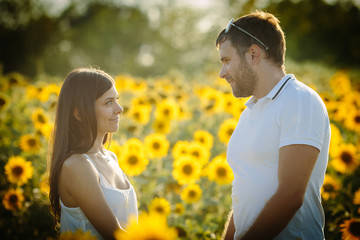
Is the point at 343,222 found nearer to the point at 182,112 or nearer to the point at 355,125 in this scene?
the point at 355,125

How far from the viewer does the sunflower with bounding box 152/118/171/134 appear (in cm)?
534

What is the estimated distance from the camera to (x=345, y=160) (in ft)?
14.1

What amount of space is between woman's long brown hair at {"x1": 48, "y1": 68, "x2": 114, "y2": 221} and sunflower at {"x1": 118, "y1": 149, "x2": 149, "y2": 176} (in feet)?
5.47

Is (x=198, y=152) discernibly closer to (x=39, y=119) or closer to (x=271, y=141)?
(x=271, y=141)

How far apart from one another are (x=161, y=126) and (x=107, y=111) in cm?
303

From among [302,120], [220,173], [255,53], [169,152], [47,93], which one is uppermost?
[255,53]

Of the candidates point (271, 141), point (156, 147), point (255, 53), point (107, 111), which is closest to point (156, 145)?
point (156, 147)

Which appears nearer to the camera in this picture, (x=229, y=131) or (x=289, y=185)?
(x=289, y=185)

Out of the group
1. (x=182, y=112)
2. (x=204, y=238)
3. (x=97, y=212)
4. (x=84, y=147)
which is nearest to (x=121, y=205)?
(x=97, y=212)

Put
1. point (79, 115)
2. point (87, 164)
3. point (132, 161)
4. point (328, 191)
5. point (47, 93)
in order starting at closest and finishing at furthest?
point (87, 164), point (79, 115), point (328, 191), point (132, 161), point (47, 93)

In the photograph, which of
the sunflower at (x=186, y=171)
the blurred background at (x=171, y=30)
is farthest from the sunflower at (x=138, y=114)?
the blurred background at (x=171, y=30)

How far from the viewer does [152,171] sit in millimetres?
4789

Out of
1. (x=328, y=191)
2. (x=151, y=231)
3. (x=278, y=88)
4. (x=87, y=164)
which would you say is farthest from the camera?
(x=328, y=191)

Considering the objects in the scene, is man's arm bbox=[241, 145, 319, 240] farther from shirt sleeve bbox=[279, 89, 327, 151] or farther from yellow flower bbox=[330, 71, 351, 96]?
yellow flower bbox=[330, 71, 351, 96]
